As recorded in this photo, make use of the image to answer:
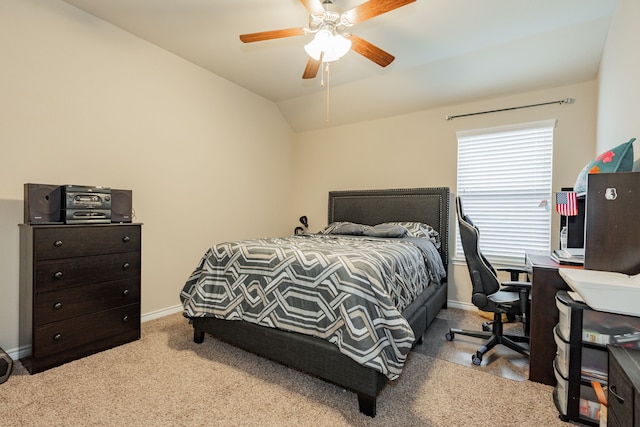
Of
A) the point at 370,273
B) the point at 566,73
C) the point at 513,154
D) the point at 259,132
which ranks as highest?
the point at 566,73

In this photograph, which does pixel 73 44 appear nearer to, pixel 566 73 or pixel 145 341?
A: pixel 145 341

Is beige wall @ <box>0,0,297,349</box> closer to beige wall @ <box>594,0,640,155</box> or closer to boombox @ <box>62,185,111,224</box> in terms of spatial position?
boombox @ <box>62,185,111,224</box>

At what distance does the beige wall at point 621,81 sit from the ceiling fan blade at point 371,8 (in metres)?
1.35

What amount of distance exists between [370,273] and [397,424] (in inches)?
30.3

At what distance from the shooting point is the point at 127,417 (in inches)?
61.2

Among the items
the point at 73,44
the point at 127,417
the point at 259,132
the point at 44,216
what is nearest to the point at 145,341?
the point at 127,417

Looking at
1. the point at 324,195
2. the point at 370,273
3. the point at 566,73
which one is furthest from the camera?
the point at 324,195

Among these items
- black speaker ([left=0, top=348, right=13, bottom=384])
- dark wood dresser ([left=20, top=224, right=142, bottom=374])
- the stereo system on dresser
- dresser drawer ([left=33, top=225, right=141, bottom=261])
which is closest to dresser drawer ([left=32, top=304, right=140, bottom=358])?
dark wood dresser ([left=20, top=224, right=142, bottom=374])

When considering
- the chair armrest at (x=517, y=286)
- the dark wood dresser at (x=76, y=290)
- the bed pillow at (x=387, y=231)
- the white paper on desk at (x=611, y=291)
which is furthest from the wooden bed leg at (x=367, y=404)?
the dark wood dresser at (x=76, y=290)

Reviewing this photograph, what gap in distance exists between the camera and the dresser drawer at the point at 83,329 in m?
1.95

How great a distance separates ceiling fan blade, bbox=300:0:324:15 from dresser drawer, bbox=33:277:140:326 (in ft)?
8.01

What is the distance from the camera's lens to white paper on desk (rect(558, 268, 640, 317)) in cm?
117

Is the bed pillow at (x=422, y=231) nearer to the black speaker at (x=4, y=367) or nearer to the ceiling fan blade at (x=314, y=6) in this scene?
the ceiling fan blade at (x=314, y=6)

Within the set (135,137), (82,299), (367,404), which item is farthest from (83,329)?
(367,404)
